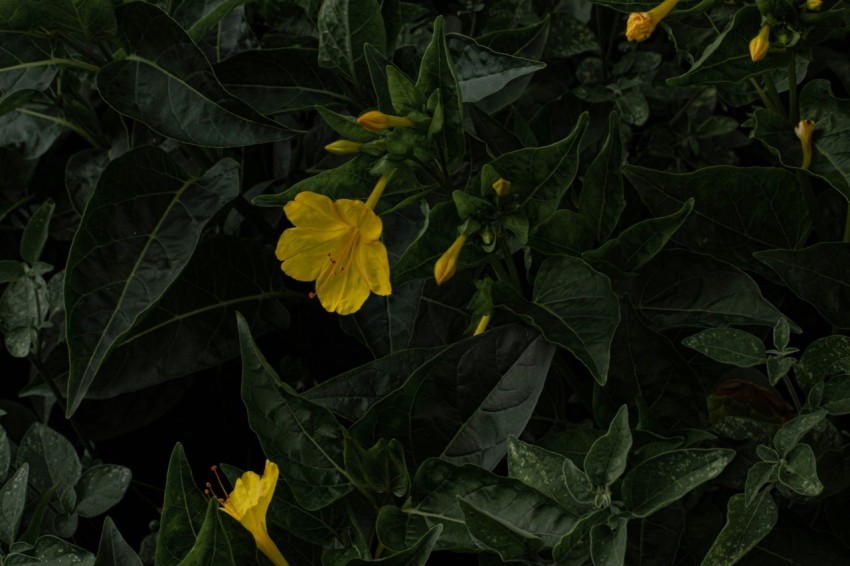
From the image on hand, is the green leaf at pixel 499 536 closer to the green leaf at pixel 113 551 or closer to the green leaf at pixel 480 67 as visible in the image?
the green leaf at pixel 113 551

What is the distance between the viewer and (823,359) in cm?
112

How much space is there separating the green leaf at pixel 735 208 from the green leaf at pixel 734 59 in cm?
12

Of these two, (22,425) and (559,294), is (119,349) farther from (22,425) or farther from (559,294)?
(559,294)

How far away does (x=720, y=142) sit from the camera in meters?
1.63

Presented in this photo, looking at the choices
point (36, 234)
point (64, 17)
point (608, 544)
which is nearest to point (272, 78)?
point (64, 17)

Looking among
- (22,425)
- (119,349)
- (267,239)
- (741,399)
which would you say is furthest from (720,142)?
(22,425)

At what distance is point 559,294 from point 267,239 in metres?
0.60

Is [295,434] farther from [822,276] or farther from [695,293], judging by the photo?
[822,276]

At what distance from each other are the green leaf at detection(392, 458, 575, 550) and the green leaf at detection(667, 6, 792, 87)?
477 millimetres

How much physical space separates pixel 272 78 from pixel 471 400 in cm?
54

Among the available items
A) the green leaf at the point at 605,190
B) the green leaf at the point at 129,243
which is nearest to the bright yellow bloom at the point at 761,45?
the green leaf at the point at 605,190

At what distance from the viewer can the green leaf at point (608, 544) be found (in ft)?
3.01

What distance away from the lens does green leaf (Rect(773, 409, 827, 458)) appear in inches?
39.8

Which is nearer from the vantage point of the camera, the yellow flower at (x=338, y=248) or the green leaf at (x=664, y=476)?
the green leaf at (x=664, y=476)
